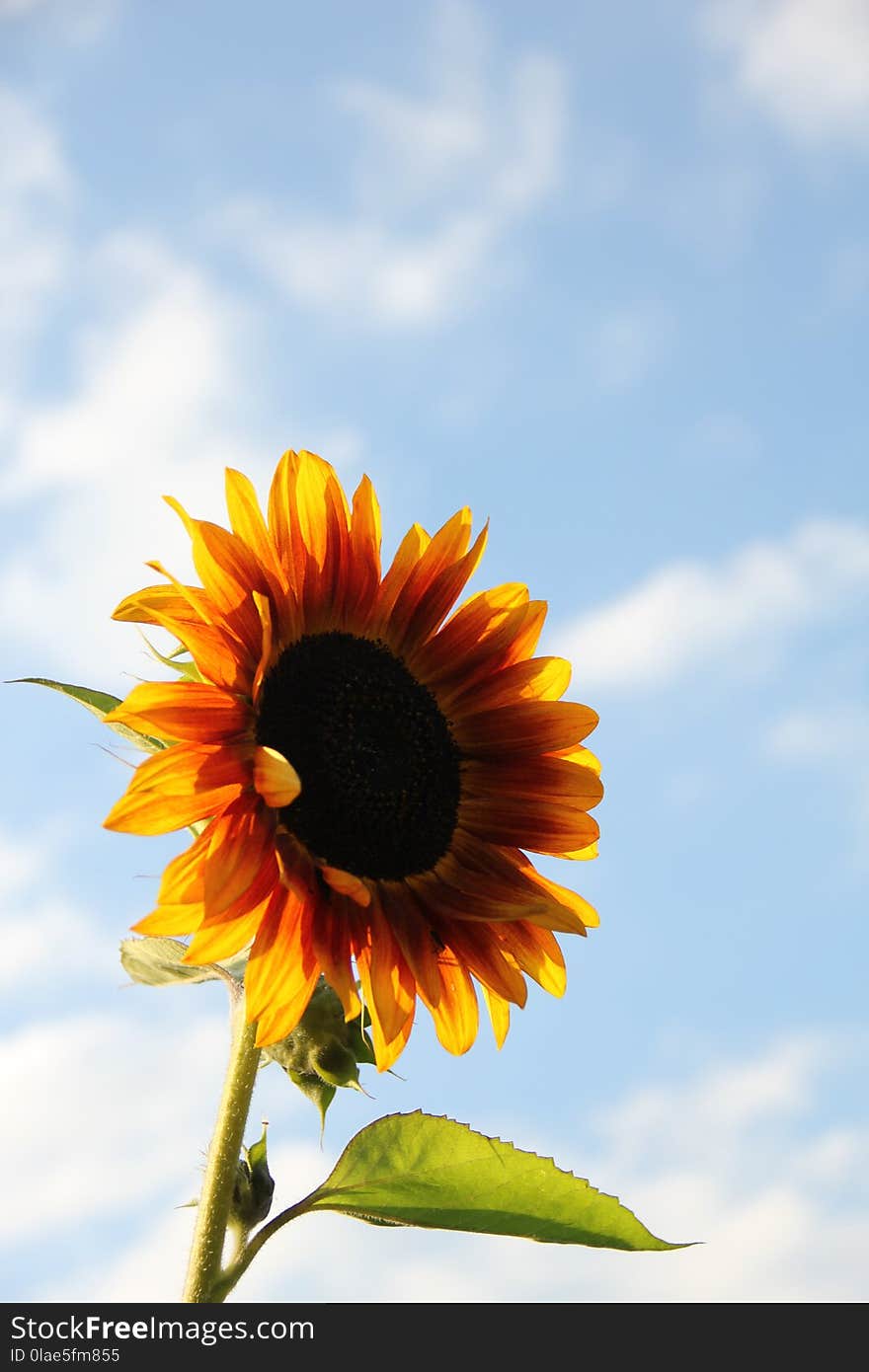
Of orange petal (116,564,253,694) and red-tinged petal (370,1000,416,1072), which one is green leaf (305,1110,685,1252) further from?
orange petal (116,564,253,694)

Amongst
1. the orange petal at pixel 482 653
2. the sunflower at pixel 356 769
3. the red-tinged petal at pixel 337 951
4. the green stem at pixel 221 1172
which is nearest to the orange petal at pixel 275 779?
the sunflower at pixel 356 769

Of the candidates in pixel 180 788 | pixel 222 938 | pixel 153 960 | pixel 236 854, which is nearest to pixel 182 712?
pixel 180 788

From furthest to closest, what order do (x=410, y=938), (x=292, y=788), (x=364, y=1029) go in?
(x=410, y=938) → (x=364, y=1029) → (x=292, y=788)

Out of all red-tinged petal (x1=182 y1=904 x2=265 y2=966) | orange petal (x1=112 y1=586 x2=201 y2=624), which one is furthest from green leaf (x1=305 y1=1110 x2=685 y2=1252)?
orange petal (x1=112 y1=586 x2=201 y2=624)

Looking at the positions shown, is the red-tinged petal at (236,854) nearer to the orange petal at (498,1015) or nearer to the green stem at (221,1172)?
the green stem at (221,1172)

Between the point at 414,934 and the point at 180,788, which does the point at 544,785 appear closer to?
the point at 414,934
